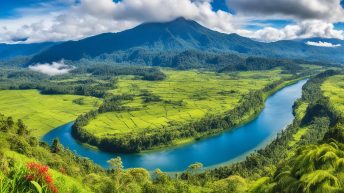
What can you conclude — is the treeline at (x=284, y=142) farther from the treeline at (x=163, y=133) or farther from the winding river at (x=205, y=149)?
the treeline at (x=163, y=133)

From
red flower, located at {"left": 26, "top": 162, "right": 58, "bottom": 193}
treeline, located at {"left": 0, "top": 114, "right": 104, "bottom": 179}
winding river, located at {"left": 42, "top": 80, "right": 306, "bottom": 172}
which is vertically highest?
red flower, located at {"left": 26, "top": 162, "right": 58, "bottom": 193}

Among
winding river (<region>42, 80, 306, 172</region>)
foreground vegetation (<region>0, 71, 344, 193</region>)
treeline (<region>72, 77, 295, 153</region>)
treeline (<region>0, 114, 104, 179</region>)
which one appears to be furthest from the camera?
treeline (<region>72, 77, 295, 153</region>)

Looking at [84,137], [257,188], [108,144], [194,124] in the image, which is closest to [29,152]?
[257,188]

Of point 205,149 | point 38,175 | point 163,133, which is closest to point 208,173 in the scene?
point 205,149

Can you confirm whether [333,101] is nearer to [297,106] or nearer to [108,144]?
[297,106]

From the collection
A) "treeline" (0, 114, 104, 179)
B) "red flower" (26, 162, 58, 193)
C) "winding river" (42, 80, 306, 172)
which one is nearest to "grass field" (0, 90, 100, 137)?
"winding river" (42, 80, 306, 172)

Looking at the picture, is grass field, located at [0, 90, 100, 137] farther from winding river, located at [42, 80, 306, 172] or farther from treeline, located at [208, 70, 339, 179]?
treeline, located at [208, 70, 339, 179]

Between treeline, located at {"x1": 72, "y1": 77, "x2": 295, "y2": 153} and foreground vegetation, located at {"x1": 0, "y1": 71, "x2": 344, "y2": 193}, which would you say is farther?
treeline, located at {"x1": 72, "y1": 77, "x2": 295, "y2": 153}
